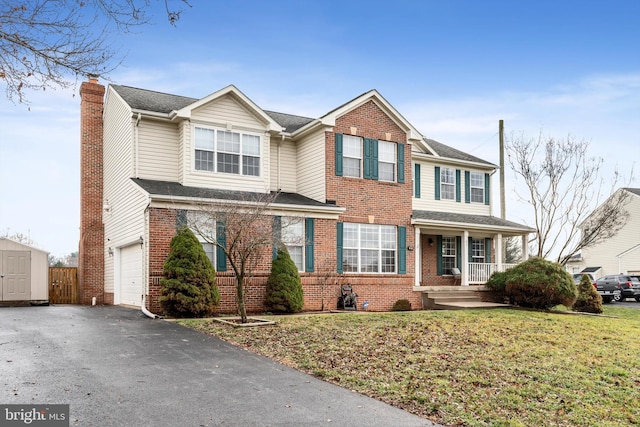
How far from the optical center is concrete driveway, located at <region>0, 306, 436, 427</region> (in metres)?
6.25

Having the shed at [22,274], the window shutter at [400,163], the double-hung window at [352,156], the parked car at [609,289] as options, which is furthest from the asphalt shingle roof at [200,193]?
the parked car at [609,289]

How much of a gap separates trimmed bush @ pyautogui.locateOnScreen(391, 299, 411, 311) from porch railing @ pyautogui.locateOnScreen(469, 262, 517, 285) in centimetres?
379

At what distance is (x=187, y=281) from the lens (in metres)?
15.0

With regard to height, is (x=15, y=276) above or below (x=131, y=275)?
below

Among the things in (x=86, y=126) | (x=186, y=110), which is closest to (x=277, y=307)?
(x=186, y=110)

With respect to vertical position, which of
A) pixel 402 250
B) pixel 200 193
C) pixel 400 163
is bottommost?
pixel 402 250

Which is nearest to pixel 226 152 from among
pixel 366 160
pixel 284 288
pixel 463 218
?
pixel 284 288

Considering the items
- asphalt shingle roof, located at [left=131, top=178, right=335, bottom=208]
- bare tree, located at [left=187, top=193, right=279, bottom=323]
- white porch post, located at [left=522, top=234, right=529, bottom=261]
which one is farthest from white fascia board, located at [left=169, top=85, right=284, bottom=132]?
white porch post, located at [left=522, top=234, right=529, bottom=261]

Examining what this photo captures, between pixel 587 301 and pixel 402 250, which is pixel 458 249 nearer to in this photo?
pixel 402 250

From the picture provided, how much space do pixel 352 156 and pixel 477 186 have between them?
8009 mm

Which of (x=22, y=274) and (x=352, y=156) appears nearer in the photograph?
(x=352, y=156)

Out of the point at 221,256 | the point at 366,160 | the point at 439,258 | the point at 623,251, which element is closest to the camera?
the point at 221,256

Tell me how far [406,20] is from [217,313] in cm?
1000

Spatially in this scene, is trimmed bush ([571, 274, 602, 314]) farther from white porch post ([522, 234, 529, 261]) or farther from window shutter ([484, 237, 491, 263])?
window shutter ([484, 237, 491, 263])
